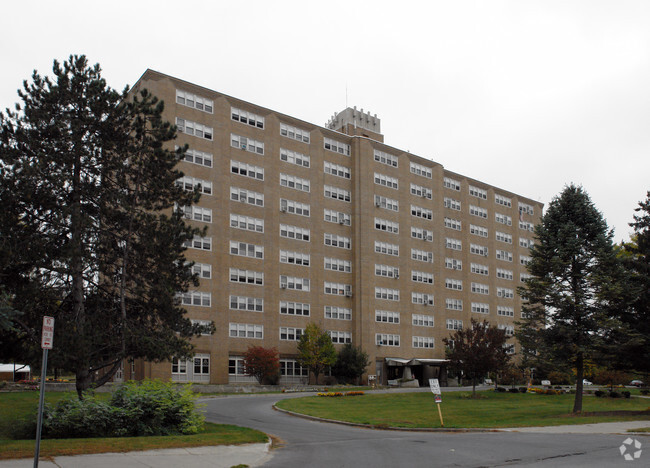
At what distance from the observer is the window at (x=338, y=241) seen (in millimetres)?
69525

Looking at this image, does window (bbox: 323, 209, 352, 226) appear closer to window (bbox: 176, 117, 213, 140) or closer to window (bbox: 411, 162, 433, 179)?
window (bbox: 411, 162, 433, 179)

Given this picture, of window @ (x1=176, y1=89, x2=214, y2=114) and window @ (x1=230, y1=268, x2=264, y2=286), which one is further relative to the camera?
window @ (x1=230, y1=268, x2=264, y2=286)

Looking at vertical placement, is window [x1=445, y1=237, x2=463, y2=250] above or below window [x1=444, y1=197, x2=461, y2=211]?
below

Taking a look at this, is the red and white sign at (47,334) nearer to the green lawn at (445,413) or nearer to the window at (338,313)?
the green lawn at (445,413)

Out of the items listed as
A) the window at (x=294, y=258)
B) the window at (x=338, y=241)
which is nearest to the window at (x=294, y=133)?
the window at (x=338, y=241)

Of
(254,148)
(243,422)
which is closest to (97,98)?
(243,422)

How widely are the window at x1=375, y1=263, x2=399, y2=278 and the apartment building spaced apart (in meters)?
0.14

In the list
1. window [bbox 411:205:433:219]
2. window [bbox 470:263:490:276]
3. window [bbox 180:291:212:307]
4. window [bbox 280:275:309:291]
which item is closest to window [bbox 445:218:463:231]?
window [bbox 411:205:433:219]

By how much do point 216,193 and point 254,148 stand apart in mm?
7472

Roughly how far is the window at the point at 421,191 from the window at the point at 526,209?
2442 centimetres

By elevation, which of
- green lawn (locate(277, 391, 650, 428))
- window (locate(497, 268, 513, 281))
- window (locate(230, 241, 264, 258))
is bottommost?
green lawn (locate(277, 391, 650, 428))

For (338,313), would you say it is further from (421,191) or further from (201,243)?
(421,191)

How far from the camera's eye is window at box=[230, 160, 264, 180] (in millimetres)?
61781

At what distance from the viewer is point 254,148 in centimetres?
6400
